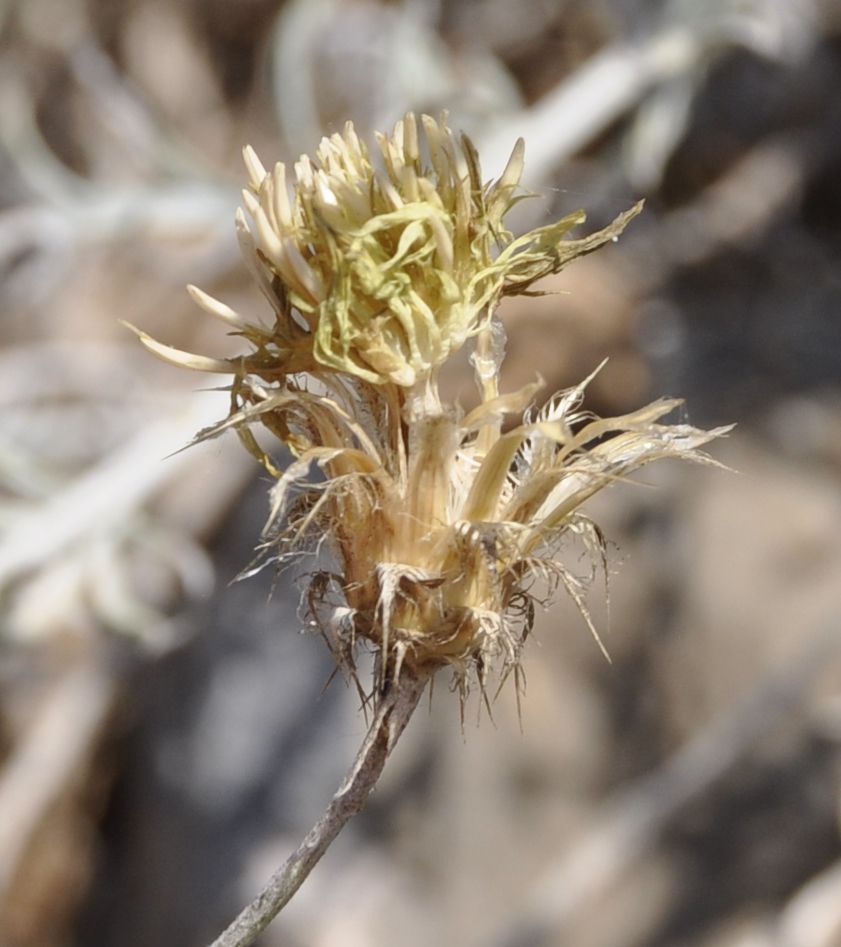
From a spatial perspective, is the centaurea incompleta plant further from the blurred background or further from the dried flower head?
the blurred background

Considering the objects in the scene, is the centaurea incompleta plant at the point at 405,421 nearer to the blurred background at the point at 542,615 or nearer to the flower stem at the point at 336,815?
the flower stem at the point at 336,815

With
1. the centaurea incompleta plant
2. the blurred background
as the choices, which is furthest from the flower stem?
the blurred background

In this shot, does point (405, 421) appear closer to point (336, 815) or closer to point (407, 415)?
point (407, 415)

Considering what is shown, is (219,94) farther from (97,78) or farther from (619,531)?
(619,531)

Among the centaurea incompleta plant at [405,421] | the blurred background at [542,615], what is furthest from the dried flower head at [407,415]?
the blurred background at [542,615]

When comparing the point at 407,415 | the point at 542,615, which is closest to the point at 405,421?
the point at 407,415

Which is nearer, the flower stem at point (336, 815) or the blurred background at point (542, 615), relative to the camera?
the flower stem at point (336, 815)

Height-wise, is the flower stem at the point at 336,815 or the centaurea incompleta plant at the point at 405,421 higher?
the centaurea incompleta plant at the point at 405,421
